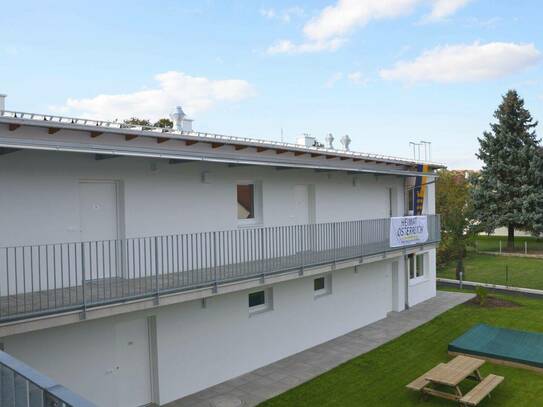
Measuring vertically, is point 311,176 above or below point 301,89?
below

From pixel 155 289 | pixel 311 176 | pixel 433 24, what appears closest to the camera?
pixel 155 289

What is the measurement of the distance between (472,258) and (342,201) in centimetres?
2170

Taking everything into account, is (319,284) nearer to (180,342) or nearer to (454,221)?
(180,342)

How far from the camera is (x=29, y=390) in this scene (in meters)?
2.94

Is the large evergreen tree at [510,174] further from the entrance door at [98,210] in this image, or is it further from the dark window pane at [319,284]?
the entrance door at [98,210]

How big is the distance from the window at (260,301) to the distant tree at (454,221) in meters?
14.1

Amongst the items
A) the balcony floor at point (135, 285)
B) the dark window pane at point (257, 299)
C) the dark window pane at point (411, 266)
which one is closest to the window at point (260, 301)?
the dark window pane at point (257, 299)

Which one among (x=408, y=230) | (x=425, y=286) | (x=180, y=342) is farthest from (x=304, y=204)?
(x=425, y=286)

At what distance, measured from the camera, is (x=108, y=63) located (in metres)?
12.9

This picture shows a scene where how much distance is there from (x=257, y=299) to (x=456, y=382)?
536 centimetres

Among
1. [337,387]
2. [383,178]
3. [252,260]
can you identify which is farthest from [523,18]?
[337,387]

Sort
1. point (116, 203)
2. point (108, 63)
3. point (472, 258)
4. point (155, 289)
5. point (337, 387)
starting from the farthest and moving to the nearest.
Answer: point (472, 258), point (108, 63), point (337, 387), point (116, 203), point (155, 289)

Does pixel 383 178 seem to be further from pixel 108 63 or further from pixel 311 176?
pixel 108 63

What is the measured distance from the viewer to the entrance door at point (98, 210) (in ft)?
32.3
